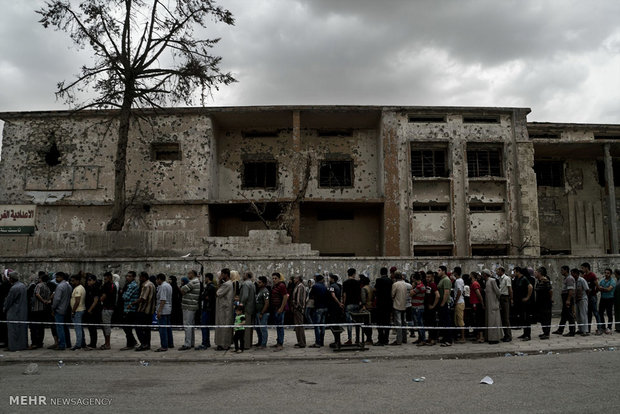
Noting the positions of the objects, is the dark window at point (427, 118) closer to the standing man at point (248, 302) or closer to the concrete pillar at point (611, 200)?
the concrete pillar at point (611, 200)

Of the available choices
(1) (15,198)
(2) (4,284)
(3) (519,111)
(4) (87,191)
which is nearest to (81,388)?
(2) (4,284)

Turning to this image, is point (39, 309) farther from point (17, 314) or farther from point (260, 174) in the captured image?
point (260, 174)

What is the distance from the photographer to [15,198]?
22969 mm

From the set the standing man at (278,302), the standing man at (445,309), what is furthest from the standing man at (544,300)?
the standing man at (278,302)

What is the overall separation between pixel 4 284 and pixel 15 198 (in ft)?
44.5

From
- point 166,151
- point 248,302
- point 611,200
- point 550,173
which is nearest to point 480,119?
point 550,173

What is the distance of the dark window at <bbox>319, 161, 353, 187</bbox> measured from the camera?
25016 millimetres

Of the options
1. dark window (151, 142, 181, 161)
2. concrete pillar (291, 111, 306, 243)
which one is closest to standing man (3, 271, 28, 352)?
Answer: concrete pillar (291, 111, 306, 243)

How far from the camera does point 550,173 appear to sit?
1045 inches

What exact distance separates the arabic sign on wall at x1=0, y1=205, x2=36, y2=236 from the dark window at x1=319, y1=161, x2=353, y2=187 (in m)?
13.8

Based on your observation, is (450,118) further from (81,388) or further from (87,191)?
(81,388)

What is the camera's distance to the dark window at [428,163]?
937 inches

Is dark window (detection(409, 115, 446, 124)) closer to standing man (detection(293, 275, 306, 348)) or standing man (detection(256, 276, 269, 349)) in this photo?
standing man (detection(293, 275, 306, 348))

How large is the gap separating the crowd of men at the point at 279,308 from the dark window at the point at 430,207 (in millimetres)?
11349
